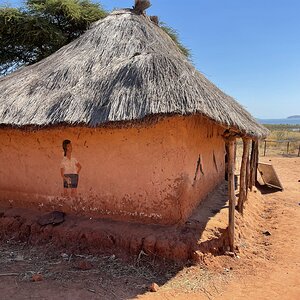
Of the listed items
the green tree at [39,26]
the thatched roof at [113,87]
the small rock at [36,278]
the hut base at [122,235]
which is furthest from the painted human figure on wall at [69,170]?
the green tree at [39,26]

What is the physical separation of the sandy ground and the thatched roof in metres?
2.06

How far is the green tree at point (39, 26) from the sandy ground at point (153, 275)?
882cm

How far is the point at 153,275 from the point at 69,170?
94.2 inches

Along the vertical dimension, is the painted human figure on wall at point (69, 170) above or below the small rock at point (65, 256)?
above

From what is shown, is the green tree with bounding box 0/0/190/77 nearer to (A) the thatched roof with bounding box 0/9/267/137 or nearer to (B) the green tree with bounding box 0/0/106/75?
(B) the green tree with bounding box 0/0/106/75

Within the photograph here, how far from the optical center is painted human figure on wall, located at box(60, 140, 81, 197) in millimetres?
6172

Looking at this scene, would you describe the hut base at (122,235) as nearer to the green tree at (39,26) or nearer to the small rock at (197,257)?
the small rock at (197,257)

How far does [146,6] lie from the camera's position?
27.6 ft

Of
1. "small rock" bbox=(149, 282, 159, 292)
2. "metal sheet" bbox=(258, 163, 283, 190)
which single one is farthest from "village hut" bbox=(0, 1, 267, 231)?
"metal sheet" bbox=(258, 163, 283, 190)

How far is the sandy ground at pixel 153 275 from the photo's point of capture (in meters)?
4.47

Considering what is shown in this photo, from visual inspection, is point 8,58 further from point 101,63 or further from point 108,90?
point 108,90

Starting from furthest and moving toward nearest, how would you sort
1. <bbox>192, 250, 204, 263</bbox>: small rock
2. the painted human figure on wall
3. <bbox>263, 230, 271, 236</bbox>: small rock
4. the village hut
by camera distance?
<bbox>263, 230, 271, 236</bbox>: small rock, the painted human figure on wall, the village hut, <bbox>192, 250, 204, 263</bbox>: small rock

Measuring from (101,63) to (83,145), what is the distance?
5.32ft

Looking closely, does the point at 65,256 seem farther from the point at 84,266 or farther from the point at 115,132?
the point at 115,132
